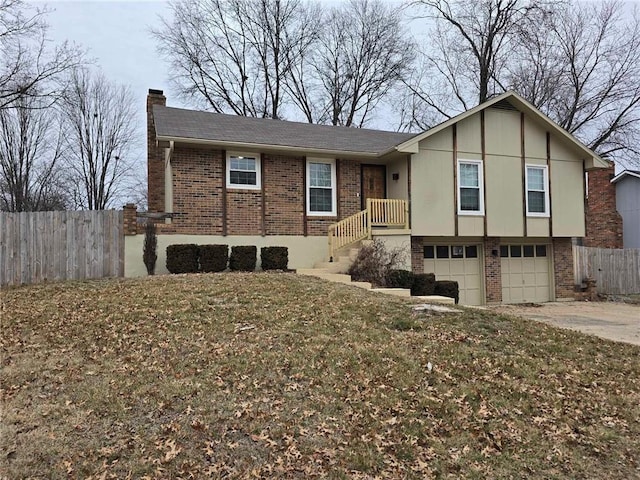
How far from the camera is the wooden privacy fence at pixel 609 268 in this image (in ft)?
53.5

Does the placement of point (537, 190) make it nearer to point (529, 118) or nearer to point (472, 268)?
point (529, 118)

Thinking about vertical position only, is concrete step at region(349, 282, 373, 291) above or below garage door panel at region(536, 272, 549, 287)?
above

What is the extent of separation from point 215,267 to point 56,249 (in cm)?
370

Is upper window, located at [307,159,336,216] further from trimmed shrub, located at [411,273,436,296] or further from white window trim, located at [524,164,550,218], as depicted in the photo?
white window trim, located at [524,164,550,218]

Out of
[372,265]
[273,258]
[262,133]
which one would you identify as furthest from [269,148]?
[372,265]

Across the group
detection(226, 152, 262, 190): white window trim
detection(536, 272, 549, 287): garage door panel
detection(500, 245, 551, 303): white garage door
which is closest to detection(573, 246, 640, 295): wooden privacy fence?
detection(536, 272, 549, 287): garage door panel

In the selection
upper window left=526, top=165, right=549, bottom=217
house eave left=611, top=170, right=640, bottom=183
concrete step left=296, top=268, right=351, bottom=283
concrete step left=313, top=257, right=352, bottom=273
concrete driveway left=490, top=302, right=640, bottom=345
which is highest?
house eave left=611, top=170, right=640, bottom=183

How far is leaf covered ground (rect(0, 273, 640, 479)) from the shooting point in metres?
3.57

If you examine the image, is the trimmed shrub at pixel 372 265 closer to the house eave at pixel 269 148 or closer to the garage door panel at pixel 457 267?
the garage door panel at pixel 457 267

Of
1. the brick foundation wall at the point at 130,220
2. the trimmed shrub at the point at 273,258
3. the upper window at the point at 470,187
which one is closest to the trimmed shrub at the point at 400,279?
the trimmed shrub at the point at 273,258

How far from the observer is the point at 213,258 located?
1193cm

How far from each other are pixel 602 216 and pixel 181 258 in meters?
18.9

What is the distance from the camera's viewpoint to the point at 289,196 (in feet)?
45.1

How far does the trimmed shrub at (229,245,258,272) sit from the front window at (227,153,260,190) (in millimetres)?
1973
